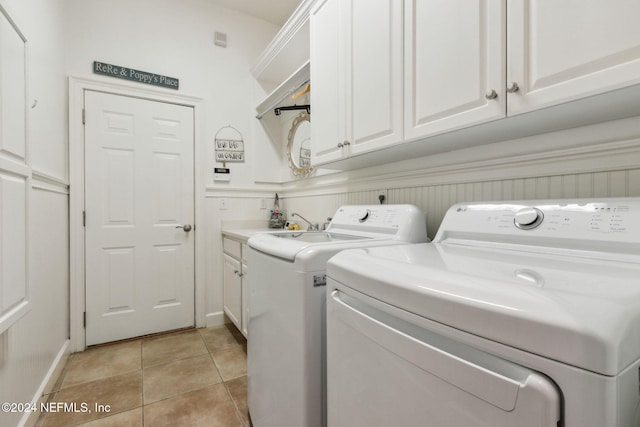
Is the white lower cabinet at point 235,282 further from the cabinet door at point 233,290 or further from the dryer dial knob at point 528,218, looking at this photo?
the dryer dial knob at point 528,218

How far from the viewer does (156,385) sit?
69.1 inches

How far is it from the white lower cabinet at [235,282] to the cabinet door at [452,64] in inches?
56.0

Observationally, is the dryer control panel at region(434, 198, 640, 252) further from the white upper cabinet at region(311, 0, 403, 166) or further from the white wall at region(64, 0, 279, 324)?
the white wall at region(64, 0, 279, 324)

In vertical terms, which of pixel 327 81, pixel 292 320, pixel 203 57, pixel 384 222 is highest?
pixel 203 57

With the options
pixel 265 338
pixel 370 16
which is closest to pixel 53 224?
pixel 265 338

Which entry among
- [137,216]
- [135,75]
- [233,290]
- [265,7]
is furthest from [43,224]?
[265,7]

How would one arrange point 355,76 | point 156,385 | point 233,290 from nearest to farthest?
point 355,76, point 156,385, point 233,290

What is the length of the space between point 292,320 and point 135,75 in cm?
256

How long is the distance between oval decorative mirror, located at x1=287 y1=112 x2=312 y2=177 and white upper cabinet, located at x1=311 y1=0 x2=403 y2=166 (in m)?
0.78


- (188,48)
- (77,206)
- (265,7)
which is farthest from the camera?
(265,7)

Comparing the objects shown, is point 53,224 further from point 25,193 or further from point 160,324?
point 160,324

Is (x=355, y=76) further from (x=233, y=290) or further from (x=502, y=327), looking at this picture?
(x=233, y=290)

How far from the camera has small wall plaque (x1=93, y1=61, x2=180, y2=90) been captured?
2295 mm

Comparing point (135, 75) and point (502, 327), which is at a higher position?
point (135, 75)
